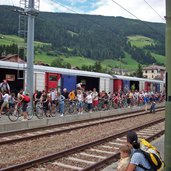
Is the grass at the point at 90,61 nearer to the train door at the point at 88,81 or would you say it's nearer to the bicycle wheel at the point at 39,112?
the train door at the point at 88,81

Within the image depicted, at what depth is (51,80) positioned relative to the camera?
91.8 feet

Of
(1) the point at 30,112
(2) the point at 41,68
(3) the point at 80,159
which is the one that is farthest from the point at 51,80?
(3) the point at 80,159

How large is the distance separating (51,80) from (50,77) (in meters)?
0.31

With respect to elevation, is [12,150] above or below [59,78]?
below

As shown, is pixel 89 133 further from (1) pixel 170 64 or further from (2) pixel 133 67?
(2) pixel 133 67

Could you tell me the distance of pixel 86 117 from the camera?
24.6m

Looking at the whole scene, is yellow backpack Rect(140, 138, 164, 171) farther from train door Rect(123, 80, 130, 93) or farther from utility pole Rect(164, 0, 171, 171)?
train door Rect(123, 80, 130, 93)

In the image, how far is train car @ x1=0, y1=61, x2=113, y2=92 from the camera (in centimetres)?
→ 2416

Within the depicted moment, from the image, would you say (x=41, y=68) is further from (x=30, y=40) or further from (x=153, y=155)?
(x=153, y=155)

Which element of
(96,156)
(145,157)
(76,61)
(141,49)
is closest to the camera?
(145,157)

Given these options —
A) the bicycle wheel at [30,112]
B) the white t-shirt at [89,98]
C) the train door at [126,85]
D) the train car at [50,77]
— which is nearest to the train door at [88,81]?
the train car at [50,77]

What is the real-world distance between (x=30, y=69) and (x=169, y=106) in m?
17.4

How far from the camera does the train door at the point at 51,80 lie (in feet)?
90.0

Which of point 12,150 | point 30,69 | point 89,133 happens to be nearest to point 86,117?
point 30,69
